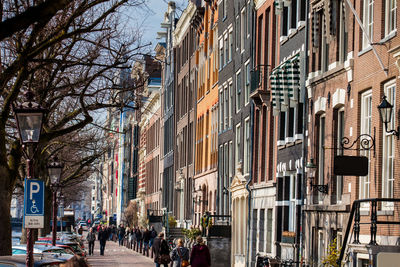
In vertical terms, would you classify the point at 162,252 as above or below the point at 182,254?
below

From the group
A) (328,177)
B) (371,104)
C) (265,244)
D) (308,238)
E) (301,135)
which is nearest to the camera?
(371,104)

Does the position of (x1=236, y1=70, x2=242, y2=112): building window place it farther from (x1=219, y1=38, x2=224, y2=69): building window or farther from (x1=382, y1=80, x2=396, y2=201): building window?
(x1=382, y1=80, x2=396, y2=201): building window

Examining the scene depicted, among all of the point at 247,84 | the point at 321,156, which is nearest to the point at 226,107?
the point at 247,84

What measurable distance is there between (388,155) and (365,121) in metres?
1.90

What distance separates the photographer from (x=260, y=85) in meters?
35.5

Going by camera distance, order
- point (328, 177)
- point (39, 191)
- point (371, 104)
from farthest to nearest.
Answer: point (328, 177) < point (371, 104) < point (39, 191)

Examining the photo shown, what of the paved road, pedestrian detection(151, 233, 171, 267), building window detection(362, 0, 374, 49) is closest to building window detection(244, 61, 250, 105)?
pedestrian detection(151, 233, 171, 267)

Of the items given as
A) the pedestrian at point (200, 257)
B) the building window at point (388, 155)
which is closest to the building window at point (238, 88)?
the pedestrian at point (200, 257)

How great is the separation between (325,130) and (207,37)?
28.9 m

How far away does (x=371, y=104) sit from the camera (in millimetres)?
21484

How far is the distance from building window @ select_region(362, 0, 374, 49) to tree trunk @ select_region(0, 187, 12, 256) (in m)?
9.35

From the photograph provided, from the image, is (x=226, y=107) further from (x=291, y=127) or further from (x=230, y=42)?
(x=291, y=127)

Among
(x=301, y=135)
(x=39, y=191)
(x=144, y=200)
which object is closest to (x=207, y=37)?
→ (x=301, y=135)

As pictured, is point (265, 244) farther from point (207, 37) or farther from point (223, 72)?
point (207, 37)
